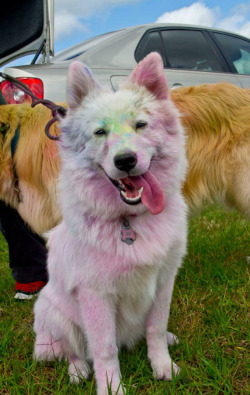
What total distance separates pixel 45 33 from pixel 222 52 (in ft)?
6.70

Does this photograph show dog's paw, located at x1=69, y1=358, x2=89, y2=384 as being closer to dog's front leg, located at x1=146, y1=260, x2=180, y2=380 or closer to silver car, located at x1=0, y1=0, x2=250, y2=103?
dog's front leg, located at x1=146, y1=260, x2=180, y2=380

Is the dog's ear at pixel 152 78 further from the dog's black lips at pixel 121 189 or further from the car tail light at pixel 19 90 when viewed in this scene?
the car tail light at pixel 19 90

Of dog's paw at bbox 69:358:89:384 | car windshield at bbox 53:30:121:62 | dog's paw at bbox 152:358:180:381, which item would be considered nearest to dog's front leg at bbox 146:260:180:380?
dog's paw at bbox 152:358:180:381

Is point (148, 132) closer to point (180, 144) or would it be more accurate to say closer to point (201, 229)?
point (180, 144)

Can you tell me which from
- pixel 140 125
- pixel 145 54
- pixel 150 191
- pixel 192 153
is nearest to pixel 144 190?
pixel 150 191

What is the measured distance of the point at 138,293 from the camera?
1717 millimetres

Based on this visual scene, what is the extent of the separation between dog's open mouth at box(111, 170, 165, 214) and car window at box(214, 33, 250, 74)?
3.21 metres

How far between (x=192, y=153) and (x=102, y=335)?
1663mm

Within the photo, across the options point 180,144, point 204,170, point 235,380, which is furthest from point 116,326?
point 204,170

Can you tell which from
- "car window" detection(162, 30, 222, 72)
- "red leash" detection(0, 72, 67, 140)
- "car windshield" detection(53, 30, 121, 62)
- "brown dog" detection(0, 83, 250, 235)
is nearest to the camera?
"red leash" detection(0, 72, 67, 140)

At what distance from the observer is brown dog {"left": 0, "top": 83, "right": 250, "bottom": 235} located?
2.74 meters

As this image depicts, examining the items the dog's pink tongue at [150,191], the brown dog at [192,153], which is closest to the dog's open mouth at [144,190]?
the dog's pink tongue at [150,191]

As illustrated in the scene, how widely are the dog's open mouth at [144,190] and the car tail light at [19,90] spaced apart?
1.82 meters

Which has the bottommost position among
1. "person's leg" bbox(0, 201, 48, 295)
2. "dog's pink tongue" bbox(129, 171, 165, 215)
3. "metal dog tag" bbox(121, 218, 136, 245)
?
"person's leg" bbox(0, 201, 48, 295)
